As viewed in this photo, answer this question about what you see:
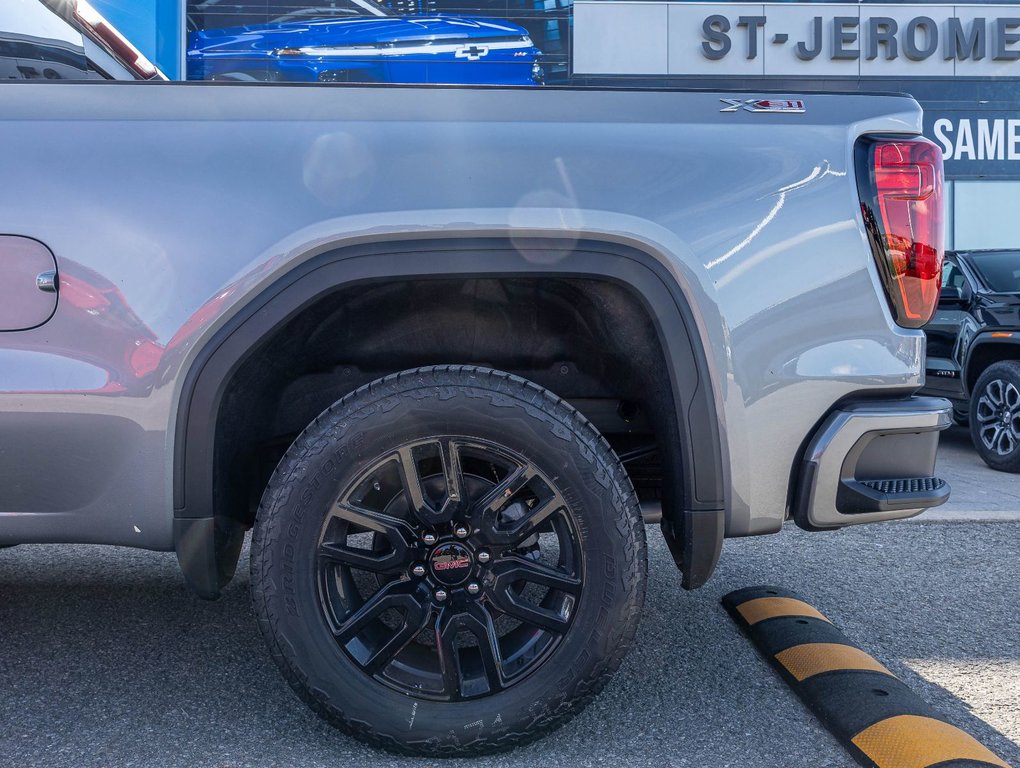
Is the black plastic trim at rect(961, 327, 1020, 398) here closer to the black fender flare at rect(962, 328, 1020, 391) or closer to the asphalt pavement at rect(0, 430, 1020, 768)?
the black fender flare at rect(962, 328, 1020, 391)

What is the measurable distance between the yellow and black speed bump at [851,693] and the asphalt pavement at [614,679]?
0.18 ft

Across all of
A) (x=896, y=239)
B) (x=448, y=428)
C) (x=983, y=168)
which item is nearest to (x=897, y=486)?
(x=896, y=239)

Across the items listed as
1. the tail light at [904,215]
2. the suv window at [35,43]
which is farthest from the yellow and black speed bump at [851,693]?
the suv window at [35,43]

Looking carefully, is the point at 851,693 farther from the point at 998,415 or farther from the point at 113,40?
the point at 998,415

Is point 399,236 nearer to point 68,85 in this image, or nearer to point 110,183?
point 110,183

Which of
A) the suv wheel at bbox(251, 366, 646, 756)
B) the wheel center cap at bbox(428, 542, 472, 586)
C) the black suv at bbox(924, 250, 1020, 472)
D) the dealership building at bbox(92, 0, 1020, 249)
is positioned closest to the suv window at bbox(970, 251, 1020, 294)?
the black suv at bbox(924, 250, 1020, 472)

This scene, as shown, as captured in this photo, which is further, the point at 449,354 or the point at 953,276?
the point at 953,276

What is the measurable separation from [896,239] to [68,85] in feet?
6.19

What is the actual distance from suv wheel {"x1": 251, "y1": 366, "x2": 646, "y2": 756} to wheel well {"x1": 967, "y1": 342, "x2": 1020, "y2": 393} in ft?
17.1

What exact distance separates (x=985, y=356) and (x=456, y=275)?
222 inches

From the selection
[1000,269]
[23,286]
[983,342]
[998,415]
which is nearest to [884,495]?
[23,286]

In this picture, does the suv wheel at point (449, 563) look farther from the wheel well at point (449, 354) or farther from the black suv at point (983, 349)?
the black suv at point (983, 349)

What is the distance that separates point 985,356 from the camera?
6.41 meters

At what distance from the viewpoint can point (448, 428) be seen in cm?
198
